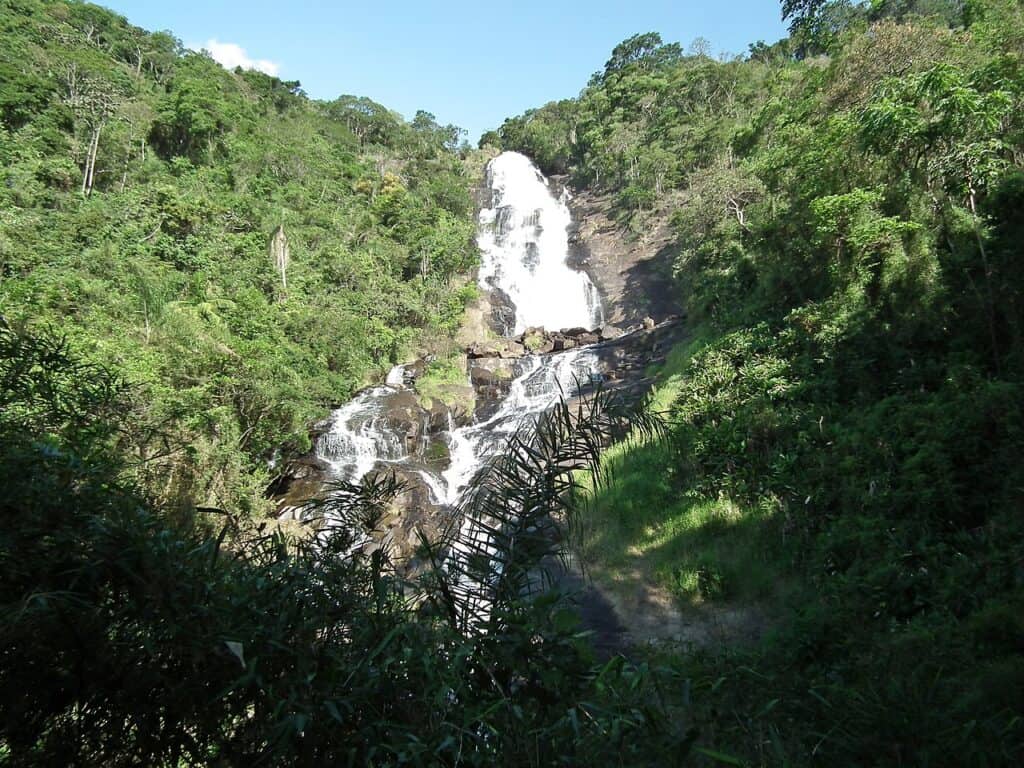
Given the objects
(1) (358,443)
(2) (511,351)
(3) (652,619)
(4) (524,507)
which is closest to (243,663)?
(4) (524,507)

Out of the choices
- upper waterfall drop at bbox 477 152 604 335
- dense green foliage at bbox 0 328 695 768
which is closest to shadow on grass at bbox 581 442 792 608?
dense green foliage at bbox 0 328 695 768

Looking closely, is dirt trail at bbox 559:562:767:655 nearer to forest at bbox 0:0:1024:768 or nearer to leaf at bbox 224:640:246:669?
forest at bbox 0:0:1024:768

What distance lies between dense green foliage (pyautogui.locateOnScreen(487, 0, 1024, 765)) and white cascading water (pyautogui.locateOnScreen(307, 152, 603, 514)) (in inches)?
89.5

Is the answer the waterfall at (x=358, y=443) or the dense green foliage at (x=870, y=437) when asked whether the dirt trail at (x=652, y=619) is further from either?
the waterfall at (x=358, y=443)

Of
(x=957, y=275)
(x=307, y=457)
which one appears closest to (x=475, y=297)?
(x=307, y=457)

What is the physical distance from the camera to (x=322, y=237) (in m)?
24.5

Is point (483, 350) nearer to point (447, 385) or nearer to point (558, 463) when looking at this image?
point (447, 385)

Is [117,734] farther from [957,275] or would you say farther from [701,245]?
[701,245]

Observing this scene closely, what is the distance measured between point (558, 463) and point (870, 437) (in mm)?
6508

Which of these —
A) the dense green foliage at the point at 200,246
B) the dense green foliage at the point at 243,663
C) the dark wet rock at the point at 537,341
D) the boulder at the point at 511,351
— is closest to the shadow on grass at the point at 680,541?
the dense green foliage at the point at 243,663

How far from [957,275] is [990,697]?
23.7 feet

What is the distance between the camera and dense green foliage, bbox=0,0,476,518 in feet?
34.8

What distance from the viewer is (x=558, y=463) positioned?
3.02 meters

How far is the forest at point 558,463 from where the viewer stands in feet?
5.84
